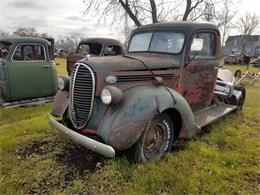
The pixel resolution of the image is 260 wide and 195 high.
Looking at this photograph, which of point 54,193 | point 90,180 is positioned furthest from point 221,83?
point 54,193

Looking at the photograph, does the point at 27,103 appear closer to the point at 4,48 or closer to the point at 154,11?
the point at 4,48

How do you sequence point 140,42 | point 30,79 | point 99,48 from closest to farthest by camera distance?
point 140,42, point 30,79, point 99,48

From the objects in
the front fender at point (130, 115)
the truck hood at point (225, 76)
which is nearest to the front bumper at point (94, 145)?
the front fender at point (130, 115)

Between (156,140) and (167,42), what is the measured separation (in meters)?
1.93

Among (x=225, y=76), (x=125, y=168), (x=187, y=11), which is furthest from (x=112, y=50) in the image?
(x=125, y=168)

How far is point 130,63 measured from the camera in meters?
4.21

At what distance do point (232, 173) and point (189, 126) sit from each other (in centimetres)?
90

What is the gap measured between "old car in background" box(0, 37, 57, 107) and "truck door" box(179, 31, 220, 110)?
463cm

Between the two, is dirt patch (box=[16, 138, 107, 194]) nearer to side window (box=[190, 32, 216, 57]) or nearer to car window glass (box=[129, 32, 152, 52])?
car window glass (box=[129, 32, 152, 52])

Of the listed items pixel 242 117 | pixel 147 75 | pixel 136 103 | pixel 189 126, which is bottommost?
pixel 242 117

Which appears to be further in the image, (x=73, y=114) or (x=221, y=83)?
(x=221, y=83)

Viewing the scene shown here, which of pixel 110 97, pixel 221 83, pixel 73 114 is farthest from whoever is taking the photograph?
pixel 221 83

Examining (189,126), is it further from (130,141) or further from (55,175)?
(55,175)

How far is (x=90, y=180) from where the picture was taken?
11.9 feet
